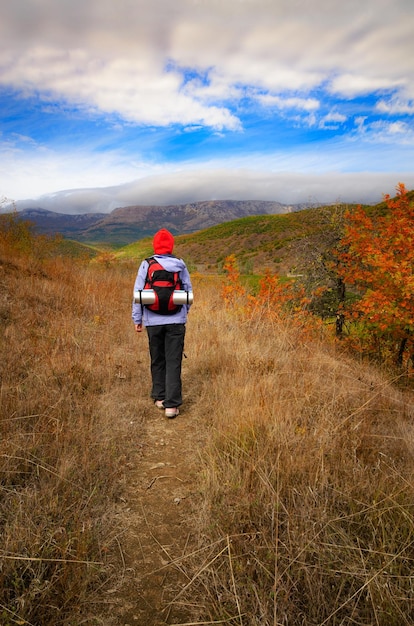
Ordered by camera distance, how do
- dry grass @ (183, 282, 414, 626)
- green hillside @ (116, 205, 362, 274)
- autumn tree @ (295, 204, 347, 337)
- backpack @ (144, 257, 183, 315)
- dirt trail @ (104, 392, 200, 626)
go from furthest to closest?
green hillside @ (116, 205, 362, 274) → autumn tree @ (295, 204, 347, 337) → backpack @ (144, 257, 183, 315) → dirt trail @ (104, 392, 200, 626) → dry grass @ (183, 282, 414, 626)

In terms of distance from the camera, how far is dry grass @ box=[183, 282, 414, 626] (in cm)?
155

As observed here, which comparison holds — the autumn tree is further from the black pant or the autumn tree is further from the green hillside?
the green hillside

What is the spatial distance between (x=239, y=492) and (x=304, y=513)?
1.50ft

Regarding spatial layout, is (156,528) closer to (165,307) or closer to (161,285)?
(165,307)

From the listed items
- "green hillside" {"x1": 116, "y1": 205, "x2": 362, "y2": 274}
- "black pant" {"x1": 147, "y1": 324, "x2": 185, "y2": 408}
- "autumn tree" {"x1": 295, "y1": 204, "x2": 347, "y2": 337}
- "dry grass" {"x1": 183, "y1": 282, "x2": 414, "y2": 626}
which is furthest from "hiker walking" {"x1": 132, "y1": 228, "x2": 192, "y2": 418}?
"green hillside" {"x1": 116, "y1": 205, "x2": 362, "y2": 274}

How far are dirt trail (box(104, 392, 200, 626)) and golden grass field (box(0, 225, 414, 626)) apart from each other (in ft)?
0.33

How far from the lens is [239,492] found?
7.28ft

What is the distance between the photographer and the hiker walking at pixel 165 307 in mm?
3787

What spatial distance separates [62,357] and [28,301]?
131 inches

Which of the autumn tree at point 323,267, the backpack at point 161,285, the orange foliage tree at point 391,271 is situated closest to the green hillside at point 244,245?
the autumn tree at point 323,267

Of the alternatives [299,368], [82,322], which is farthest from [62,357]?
[299,368]

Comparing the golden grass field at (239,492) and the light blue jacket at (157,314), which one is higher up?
the light blue jacket at (157,314)

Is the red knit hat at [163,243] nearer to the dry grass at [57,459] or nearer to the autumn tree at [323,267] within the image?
the dry grass at [57,459]

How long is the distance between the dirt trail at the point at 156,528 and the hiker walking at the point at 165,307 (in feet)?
2.09
